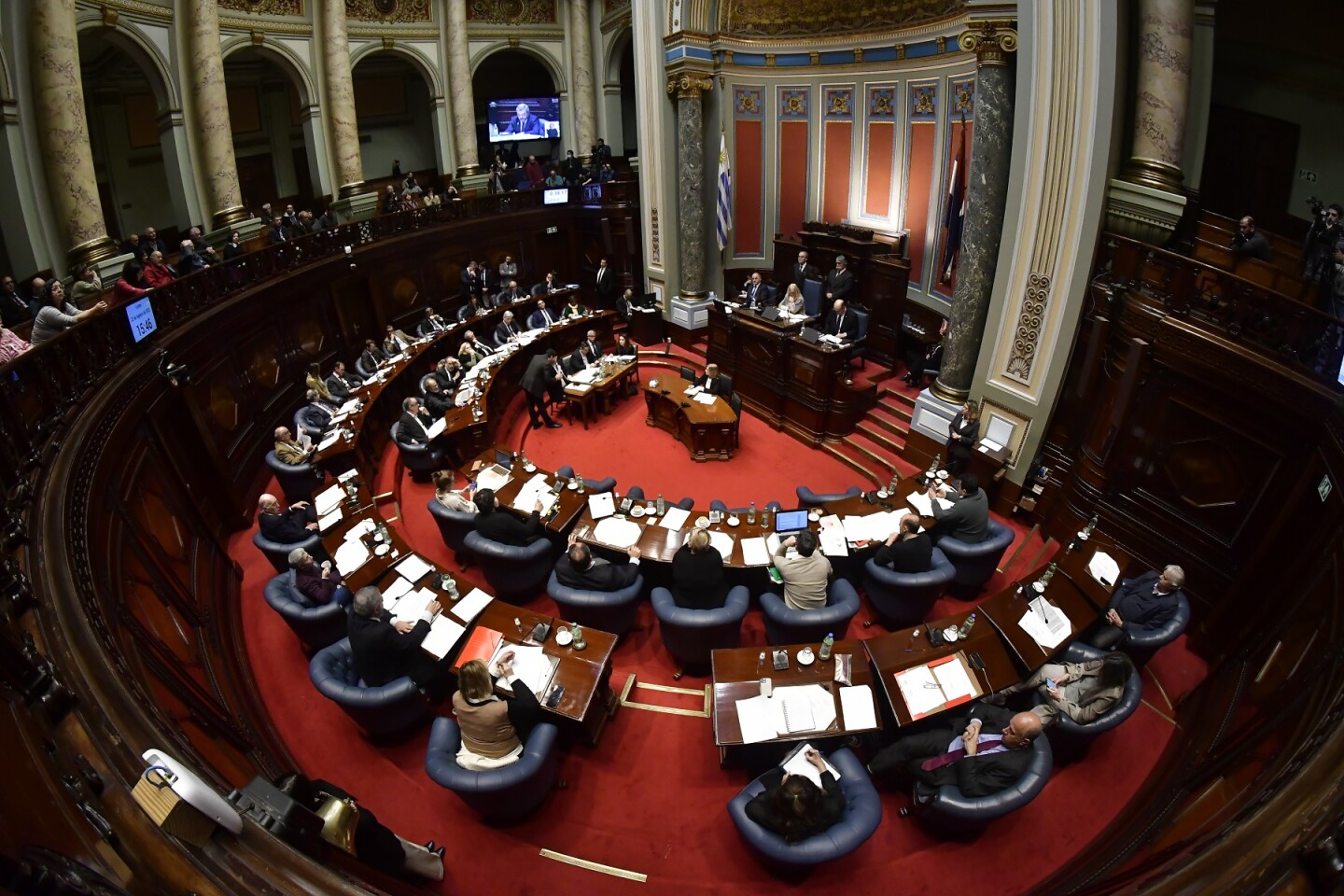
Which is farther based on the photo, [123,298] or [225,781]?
[123,298]

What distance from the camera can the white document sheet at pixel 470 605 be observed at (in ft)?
18.3

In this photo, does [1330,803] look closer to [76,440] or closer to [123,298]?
[76,440]

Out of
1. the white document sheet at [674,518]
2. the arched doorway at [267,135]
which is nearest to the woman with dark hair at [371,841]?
the white document sheet at [674,518]

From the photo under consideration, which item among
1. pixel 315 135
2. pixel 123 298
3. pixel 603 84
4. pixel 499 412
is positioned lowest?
pixel 499 412

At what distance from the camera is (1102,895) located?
285cm

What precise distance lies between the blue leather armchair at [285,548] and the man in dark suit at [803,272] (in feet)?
29.4

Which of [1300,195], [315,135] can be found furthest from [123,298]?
[1300,195]

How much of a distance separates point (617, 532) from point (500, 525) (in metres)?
1.14

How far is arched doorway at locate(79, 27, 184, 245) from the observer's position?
43.8 ft

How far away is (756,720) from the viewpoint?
4680 millimetres

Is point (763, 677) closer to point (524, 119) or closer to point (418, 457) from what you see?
point (418, 457)

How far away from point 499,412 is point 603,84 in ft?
38.1

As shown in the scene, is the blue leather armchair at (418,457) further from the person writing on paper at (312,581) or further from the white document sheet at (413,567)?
the person writing on paper at (312,581)

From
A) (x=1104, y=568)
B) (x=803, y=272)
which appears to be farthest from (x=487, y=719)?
(x=803, y=272)
